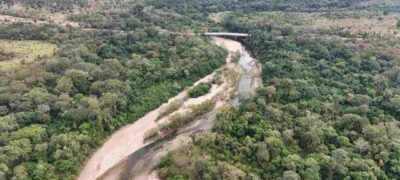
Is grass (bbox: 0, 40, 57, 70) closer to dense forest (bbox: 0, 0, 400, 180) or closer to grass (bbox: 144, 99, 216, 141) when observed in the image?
dense forest (bbox: 0, 0, 400, 180)

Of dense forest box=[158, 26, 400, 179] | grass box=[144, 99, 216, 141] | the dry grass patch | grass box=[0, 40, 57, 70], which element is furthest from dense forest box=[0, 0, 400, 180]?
the dry grass patch

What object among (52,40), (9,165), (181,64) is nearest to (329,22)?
(181,64)

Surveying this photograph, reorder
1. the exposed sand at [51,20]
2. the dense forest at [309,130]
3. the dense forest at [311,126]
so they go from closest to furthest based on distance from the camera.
A: the dense forest at [309,130] → the dense forest at [311,126] → the exposed sand at [51,20]

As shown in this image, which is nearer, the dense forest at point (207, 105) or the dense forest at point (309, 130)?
the dense forest at point (309, 130)

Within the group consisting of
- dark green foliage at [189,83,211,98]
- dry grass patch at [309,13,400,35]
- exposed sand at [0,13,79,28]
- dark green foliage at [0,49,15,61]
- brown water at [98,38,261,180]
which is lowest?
brown water at [98,38,261,180]

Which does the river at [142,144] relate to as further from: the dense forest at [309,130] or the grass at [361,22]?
the grass at [361,22]

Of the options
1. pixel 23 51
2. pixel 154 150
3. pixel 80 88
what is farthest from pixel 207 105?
pixel 23 51

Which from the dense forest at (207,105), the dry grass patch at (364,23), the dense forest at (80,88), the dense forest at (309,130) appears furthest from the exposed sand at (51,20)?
the dry grass patch at (364,23)
